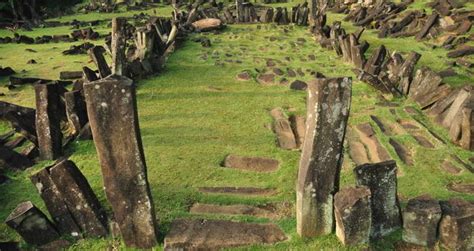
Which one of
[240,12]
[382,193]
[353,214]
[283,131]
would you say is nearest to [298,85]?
[283,131]

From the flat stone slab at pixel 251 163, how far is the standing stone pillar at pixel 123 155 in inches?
99.5

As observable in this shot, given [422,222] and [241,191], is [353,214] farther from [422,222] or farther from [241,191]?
[241,191]

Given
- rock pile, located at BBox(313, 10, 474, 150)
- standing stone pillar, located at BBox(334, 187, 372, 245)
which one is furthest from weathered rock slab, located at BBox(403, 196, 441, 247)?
rock pile, located at BBox(313, 10, 474, 150)

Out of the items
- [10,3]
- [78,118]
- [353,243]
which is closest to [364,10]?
[78,118]

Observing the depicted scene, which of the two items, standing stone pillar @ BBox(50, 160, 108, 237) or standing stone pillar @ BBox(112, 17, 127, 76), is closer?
standing stone pillar @ BBox(50, 160, 108, 237)

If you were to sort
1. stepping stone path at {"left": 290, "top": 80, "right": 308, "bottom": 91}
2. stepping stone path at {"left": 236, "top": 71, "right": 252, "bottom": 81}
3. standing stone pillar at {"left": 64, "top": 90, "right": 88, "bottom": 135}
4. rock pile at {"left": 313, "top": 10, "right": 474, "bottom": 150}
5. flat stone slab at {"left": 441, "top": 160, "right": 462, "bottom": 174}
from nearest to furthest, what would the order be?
flat stone slab at {"left": 441, "top": 160, "right": 462, "bottom": 174}
rock pile at {"left": 313, "top": 10, "right": 474, "bottom": 150}
standing stone pillar at {"left": 64, "top": 90, "right": 88, "bottom": 135}
stepping stone path at {"left": 290, "top": 80, "right": 308, "bottom": 91}
stepping stone path at {"left": 236, "top": 71, "right": 252, "bottom": 81}

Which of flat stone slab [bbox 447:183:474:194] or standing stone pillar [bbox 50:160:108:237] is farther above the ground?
standing stone pillar [bbox 50:160:108:237]

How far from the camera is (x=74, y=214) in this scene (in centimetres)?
540

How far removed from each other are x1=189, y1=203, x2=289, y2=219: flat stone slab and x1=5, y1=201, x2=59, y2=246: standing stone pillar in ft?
6.17

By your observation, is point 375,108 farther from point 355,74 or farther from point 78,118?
point 78,118

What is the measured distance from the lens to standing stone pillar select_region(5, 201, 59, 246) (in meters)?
5.23

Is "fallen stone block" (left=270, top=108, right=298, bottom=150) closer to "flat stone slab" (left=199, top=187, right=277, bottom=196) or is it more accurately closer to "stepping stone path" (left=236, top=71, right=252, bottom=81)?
"flat stone slab" (left=199, top=187, right=277, bottom=196)

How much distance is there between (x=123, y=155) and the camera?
489cm

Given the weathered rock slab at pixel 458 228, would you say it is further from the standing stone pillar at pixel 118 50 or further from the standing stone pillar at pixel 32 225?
the standing stone pillar at pixel 118 50
